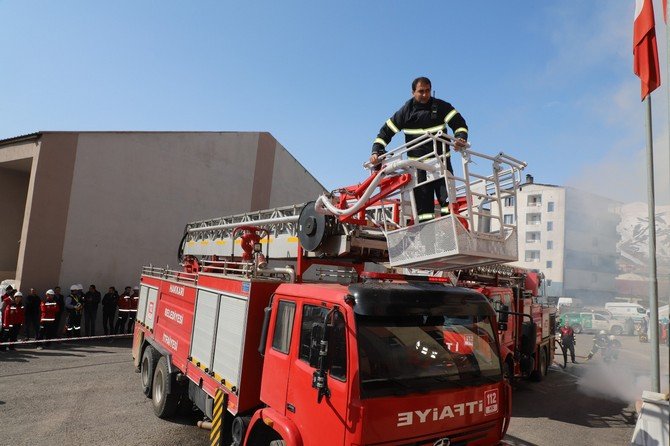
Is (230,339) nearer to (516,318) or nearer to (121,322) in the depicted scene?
(516,318)

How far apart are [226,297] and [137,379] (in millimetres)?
5310

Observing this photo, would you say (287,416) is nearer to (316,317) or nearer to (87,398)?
(316,317)

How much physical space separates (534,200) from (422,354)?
41.6 meters

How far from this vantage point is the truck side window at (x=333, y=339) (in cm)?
291

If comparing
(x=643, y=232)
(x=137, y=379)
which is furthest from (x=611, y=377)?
(x=137, y=379)

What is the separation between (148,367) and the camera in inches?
266

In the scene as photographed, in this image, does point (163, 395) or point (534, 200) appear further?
point (534, 200)

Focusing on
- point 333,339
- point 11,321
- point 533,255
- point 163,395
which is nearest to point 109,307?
point 11,321

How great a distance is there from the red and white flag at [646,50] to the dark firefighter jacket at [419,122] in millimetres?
3285

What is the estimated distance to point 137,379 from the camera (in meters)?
8.27

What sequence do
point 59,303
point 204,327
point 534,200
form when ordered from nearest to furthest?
point 204,327
point 59,303
point 534,200

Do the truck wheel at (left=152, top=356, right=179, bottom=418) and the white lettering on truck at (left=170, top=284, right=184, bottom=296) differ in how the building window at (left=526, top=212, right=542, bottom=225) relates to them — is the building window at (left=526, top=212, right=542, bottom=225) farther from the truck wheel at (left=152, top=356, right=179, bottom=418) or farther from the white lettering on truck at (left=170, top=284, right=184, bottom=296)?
the truck wheel at (left=152, top=356, right=179, bottom=418)

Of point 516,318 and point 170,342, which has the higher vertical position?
point 516,318

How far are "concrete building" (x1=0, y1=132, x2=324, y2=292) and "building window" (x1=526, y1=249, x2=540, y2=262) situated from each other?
94.9 feet
